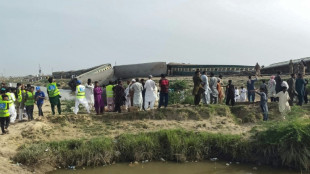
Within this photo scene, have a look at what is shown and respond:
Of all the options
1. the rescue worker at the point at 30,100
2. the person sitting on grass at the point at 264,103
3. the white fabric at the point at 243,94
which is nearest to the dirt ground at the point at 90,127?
the person sitting on grass at the point at 264,103

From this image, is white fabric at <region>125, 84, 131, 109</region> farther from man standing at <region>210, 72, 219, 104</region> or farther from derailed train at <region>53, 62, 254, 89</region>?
derailed train at <region>53, 62, 254, 89</region>

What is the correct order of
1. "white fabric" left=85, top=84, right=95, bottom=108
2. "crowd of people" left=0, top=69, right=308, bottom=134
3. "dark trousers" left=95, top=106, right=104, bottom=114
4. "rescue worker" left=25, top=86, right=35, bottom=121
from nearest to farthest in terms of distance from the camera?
1. "crowd of people" left=0, top=69, right=308, bottom=134
2. "rescue worker" left=25, top=86, right=35, bottom=121
3. "dark trousers" left=95, top=106, right=104, bottom=114
4. "white fabric" left=85, top=84, right=95, bottom=108

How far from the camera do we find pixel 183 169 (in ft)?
27.0

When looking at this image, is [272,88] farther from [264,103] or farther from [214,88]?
[264,103]

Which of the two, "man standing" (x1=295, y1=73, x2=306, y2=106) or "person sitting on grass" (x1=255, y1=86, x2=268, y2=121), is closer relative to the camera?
"person sitting on grass" (x1=255, y1=86, x2=268, y2=121)

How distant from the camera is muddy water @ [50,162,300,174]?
8.00m

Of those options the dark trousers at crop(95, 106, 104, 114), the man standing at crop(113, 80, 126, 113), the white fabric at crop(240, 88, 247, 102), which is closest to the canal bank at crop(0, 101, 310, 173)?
the dark trousers at crop(95, 106, 104, 114)

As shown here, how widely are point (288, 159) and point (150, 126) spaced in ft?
15.5

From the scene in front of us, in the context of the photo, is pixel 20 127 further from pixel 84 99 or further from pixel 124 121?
pixel 124 121

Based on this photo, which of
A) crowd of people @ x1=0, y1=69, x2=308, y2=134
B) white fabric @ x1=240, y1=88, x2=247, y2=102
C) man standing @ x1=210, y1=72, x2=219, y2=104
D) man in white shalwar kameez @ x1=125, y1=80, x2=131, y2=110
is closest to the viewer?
crowd of people @ x1=0, y1=69, x2=308, y2=134

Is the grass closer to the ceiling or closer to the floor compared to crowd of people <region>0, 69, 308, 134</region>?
closer to the floor

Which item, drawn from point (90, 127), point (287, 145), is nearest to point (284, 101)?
point (287, 145)

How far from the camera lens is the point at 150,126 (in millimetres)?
10688

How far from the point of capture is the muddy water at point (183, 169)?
8.00 meters
